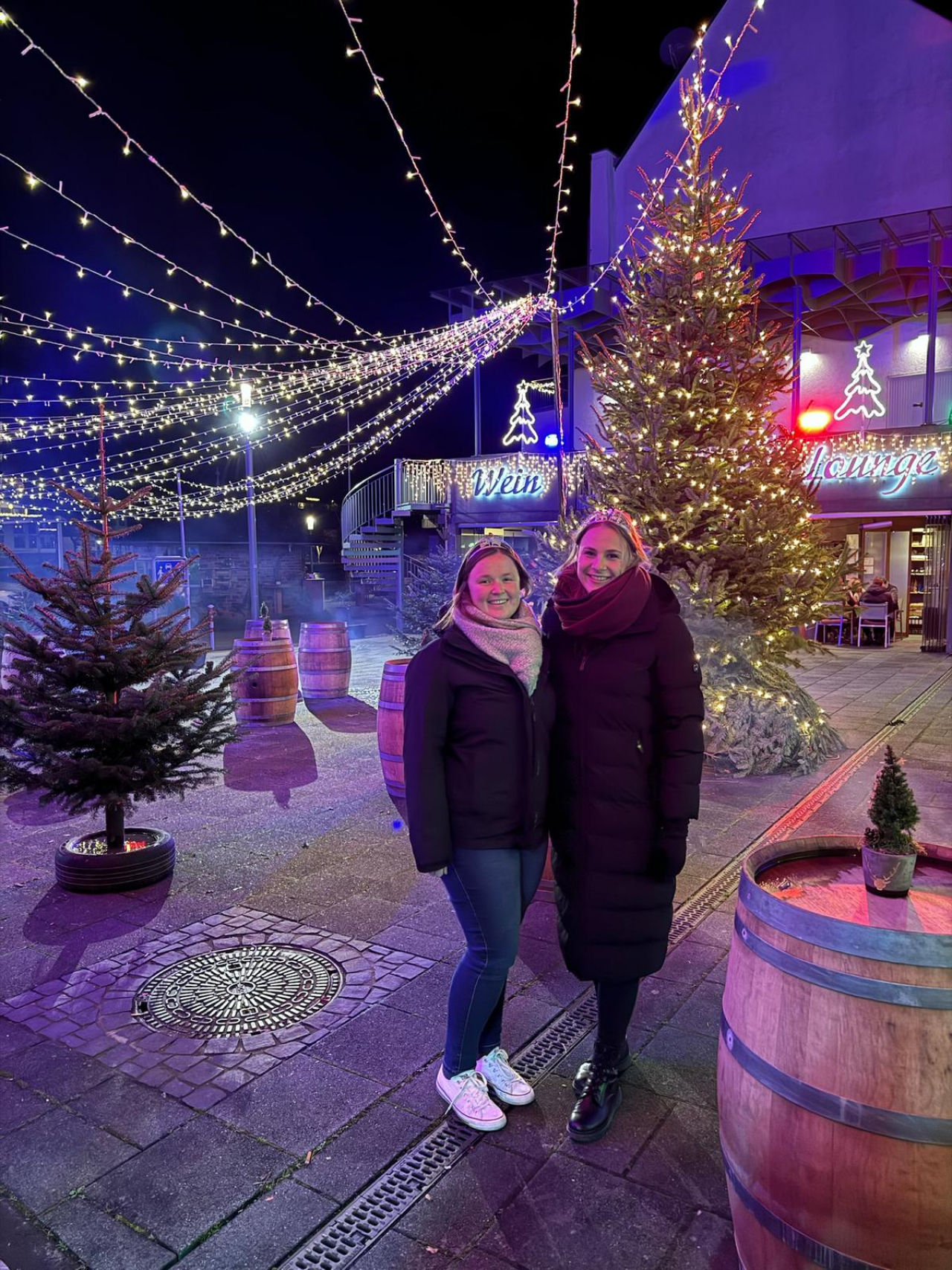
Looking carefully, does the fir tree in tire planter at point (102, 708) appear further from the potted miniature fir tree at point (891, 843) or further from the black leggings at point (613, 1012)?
the potted miniature fir tree at point (891, 843)

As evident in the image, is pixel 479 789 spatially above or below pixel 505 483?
below

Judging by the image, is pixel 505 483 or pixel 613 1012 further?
pixel 505 483

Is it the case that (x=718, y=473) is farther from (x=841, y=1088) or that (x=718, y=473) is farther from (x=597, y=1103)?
(x=841, y=1088)

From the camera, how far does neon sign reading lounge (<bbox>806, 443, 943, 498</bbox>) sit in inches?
635

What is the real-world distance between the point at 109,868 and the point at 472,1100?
9.41ft

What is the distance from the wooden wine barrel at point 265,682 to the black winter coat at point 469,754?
672 cm

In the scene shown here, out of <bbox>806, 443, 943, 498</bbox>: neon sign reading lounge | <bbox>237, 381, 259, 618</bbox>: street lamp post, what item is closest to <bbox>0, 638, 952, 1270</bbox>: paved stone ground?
<bbox>237, 381, 259, 618</bbox>: street lamp post

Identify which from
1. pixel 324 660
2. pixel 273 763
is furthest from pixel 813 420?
pixel 273 763

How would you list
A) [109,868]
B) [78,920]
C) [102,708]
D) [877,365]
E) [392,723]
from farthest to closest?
[877,365] → [392,723] → [109,868] → [102,708] → [78,920]

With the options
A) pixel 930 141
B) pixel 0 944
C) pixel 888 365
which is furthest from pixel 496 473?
pixel 0 944

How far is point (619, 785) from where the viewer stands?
260 centimetres

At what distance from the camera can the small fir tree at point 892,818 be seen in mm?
1875

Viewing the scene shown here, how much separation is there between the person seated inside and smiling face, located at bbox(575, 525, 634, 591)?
664 inches

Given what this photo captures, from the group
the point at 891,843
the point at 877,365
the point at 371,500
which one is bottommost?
the point at 891,843
